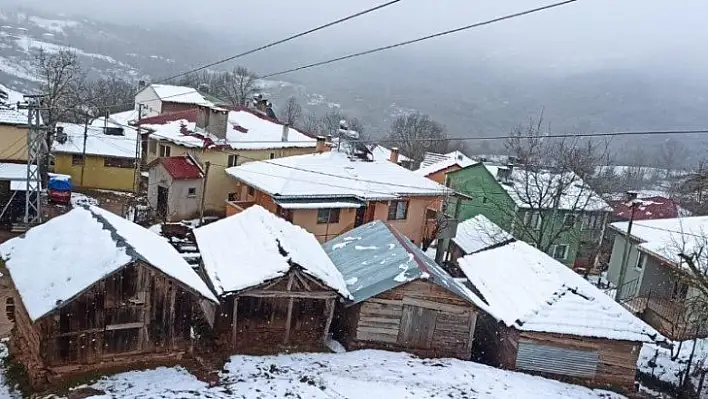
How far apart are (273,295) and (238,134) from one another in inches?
866

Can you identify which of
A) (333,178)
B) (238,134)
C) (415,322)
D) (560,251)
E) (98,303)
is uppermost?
(238,134)

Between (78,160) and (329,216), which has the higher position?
(329,216)

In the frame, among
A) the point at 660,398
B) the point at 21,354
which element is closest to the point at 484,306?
the point at 660,398

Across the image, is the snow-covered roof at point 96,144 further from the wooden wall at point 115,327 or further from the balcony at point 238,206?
the wooden wall at point 115,327

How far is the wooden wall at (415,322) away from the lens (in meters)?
18.8

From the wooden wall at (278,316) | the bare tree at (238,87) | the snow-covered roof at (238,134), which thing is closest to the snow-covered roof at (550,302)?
the wooden wall at (278,316)

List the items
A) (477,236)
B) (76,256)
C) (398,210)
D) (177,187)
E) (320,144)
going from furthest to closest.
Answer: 1. (320,144)
2. (477,236)
3. (177,187)
4. (398,210)
5. (76,256)

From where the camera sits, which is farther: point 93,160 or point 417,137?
point 417,137

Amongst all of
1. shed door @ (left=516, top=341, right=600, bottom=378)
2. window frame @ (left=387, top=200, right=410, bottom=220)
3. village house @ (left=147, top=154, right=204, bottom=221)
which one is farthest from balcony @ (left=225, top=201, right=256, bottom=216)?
shed door @ (left=516, top=341, right=600, bottom=378)

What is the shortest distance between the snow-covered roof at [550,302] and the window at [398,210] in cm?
927

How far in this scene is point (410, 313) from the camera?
19.0 m

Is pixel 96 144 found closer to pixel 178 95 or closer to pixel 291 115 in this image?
pixel 178 95

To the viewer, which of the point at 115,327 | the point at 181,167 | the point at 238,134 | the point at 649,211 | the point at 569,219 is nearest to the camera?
the point at 115,327

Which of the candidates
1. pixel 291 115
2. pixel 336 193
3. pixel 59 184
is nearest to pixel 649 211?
pixel 336 193
